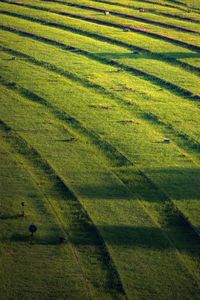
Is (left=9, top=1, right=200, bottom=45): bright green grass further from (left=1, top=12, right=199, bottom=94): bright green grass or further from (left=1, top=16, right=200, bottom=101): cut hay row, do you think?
(left=1, top=16, right=200, bottom=101): cut hay row

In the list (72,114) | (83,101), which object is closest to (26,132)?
(72,114)

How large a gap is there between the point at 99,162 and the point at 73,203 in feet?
20.4

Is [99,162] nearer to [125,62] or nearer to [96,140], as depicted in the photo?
[96,140]

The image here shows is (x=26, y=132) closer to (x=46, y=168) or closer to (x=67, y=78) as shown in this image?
(x=46, y=168)

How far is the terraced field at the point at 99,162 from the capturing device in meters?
31.0

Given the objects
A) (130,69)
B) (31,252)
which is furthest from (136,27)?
(31,252)

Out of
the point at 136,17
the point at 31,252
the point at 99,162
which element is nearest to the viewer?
the point at 31,252

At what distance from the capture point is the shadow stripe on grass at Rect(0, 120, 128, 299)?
30766 millimetres

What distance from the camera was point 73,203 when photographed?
37.4 metres

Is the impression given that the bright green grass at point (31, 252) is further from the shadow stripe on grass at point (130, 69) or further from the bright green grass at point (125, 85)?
the shadow stripe on grass at point (130, 69)

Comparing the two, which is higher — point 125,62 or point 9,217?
point 125,62

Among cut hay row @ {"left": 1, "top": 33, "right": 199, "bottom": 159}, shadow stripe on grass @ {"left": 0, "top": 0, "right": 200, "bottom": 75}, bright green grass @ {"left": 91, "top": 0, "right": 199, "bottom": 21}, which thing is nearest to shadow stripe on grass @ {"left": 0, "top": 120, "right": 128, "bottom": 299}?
cut hay row @ {"left": 1, "top": 33, "right": 199, "bottom": 159}

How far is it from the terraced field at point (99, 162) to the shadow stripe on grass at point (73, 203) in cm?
7

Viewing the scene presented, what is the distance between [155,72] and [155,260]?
34.2 metres
